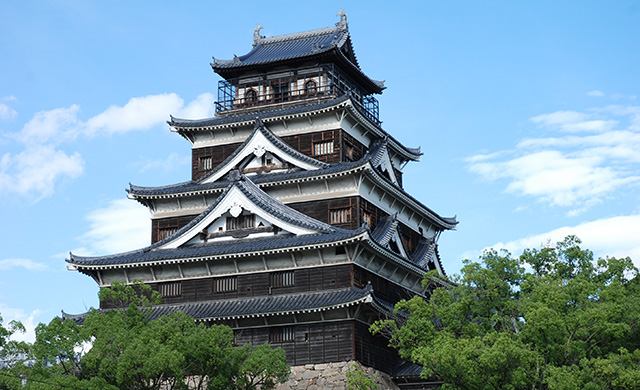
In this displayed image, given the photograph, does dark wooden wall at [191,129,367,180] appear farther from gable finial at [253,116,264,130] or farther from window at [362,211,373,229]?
window at [362,211,373,229]

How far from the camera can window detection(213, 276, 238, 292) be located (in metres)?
40.2

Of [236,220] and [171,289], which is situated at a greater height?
[236,220]

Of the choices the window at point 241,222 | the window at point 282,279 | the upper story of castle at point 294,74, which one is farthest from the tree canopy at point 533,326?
the upper story of castle at point 294,74

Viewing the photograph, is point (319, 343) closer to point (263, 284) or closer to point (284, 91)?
point (263, 284)

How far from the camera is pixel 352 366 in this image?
3647 centimetres

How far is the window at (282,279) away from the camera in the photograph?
3938 cm

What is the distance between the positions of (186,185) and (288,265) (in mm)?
9398

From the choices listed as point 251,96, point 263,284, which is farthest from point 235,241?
point 251,96

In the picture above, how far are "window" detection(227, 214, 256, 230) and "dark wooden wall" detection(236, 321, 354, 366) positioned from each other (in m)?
5.34

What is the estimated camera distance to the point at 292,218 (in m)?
40.3

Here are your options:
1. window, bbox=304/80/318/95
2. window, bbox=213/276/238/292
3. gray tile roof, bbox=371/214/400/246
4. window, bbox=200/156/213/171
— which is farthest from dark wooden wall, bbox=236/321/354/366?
window, bbox=304/80/318/95

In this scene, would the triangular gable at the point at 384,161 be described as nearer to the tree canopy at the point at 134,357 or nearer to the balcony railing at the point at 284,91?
the balcony railing at the point at 284,91

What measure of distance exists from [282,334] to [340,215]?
23.4 feet

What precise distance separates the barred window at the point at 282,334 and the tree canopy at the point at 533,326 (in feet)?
15.7
